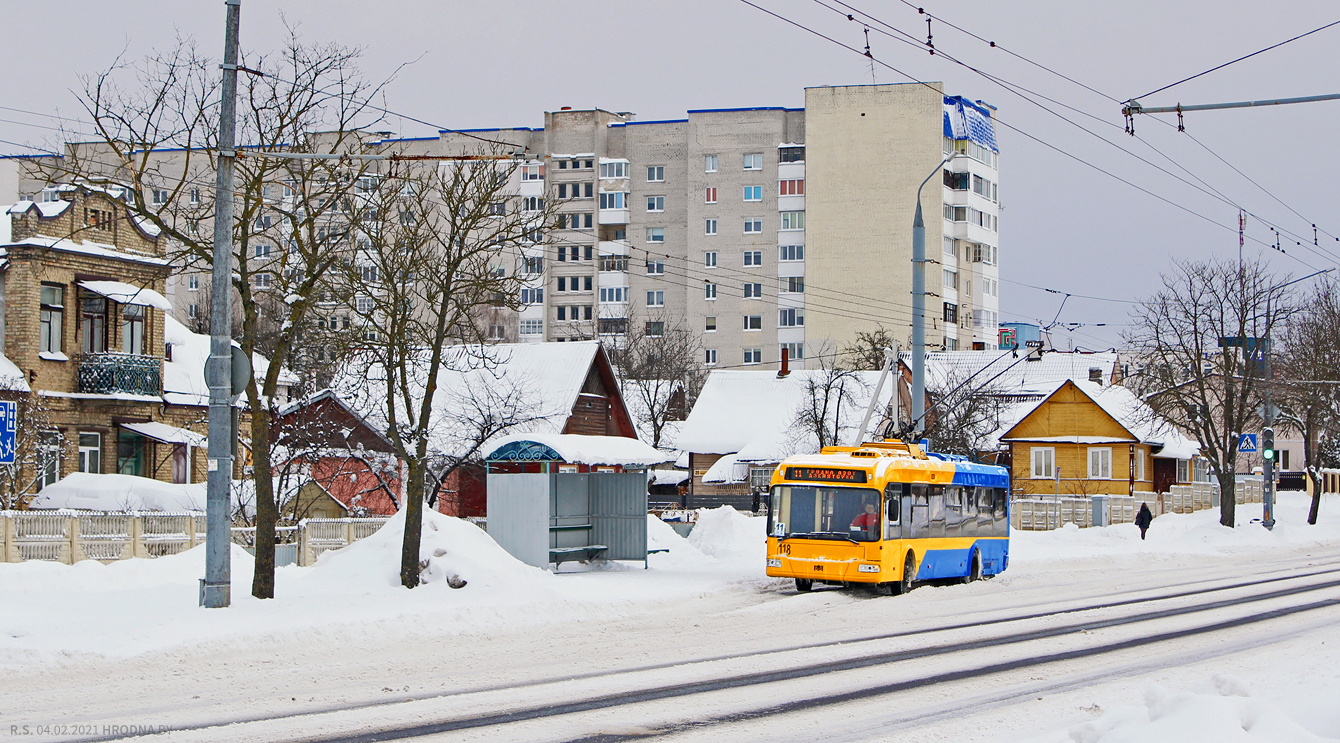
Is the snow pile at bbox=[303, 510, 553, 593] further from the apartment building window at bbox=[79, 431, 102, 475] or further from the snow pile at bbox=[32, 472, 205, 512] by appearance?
the apartment building window at bbox=[79, 431, 102, 475]

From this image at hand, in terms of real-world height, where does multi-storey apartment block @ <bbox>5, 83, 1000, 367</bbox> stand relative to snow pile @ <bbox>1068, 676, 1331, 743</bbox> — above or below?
above

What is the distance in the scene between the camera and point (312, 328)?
26469 mm

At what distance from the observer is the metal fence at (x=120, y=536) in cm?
2247

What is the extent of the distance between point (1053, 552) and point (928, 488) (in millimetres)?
14070

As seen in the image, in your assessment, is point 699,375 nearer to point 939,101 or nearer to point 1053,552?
point 939,101

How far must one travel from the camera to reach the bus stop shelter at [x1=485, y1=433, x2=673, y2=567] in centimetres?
2498

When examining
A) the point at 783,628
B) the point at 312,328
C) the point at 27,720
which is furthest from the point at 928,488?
the point at 27,720

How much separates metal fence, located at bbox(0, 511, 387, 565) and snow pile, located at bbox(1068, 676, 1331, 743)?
18692 mm

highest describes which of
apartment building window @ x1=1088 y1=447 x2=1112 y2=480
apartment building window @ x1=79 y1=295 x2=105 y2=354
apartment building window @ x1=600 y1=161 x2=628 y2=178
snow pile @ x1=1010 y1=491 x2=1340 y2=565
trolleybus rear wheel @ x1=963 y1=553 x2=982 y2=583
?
apartment building window @ x1=600 y1=161 x2=628 y2=178

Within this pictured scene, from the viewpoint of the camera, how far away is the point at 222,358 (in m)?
16.5

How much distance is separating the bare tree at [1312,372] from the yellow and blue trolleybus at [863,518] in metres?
32.5

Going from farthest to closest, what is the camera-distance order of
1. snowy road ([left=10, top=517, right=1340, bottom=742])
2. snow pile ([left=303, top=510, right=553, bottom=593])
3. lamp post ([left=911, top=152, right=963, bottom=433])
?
1. lamp post ([left=911, top=152, right=963, bottom=433])
2. snow pile ([left=303, top=510, right=553, bottom=593])
3. snowy road ([left=10, top=517, right=1340, bottom=742])

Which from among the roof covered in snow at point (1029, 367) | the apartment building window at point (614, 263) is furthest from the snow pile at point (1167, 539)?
the apartment building window at point (614, 263)

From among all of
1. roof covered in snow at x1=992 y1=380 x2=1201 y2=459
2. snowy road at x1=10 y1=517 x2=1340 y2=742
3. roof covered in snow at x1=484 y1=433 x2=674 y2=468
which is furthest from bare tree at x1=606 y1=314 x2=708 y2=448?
snowy road at x1=10 y1=517 x2=1340 y2=742
